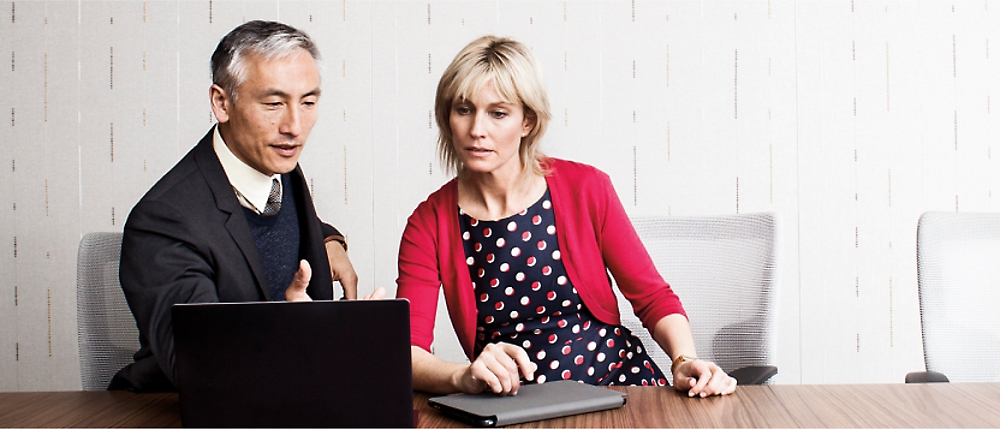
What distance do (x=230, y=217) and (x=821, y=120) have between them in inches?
78.8

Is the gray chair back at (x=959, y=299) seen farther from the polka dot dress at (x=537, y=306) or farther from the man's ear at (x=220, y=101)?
the man's ear at (x=220, y=101)

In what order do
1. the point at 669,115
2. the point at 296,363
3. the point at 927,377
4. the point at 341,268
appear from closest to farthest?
1. the point at 296,363
2. the point at 927,377
3. the point at 341,268
4. the point at 669,115

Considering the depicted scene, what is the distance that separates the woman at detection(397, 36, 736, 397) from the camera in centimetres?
148

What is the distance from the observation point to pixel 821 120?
255cm

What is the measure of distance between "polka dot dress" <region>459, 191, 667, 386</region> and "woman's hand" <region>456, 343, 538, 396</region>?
41 centimetres

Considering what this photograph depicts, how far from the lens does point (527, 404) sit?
3.31 ft

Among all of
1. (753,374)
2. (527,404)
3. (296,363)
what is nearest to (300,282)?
(296,363)

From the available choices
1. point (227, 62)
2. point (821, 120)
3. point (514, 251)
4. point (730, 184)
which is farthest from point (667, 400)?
point (821, 120)

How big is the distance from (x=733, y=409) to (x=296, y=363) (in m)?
0.58

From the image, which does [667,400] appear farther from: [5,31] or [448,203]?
[5,31]

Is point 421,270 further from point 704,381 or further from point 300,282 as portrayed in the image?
point 704,381

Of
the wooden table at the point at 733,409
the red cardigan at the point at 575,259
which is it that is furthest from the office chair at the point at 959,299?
the red cardigan at the point at 575,259

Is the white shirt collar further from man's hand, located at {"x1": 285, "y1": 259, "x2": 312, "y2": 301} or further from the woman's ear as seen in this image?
the woman's ear

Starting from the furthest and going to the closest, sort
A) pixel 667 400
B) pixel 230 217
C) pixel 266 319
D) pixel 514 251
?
1. pixel 514 251
2. pixel 230 217
3. pixel 667 400
4. pixel 266 319
